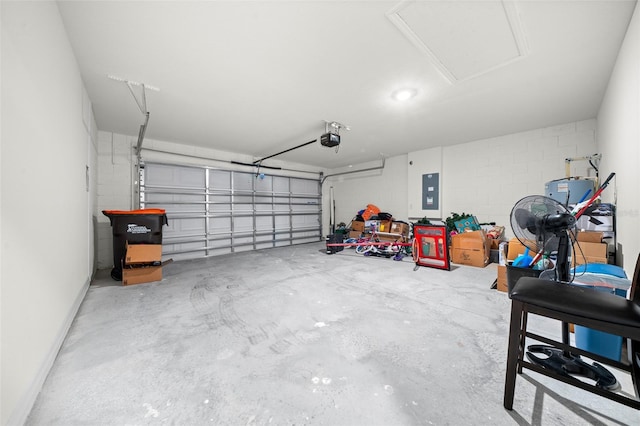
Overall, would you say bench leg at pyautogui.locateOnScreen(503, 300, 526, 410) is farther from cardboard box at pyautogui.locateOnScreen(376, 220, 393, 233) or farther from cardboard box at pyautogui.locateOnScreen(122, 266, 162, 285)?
cardboard box at pyautogui.locateOnScreen(376, 220, 393, 233)

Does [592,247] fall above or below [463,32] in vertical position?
below

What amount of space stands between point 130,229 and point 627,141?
615 centimetres

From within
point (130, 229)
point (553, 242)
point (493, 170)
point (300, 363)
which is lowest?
point (300, 363)

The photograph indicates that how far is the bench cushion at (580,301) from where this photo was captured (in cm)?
98

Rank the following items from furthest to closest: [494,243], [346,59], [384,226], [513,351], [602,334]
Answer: [384,226]
[494,243]
[346,59]
[602,334]
[513,351]

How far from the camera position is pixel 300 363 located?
5.16 ft

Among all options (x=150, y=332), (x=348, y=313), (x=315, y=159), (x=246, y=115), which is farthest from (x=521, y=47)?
(x=315, y=159)

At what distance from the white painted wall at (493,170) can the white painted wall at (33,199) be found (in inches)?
257

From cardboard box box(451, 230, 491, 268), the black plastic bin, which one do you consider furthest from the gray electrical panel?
the black plastic bin

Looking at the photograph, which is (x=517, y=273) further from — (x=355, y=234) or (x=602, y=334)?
(x=355, y=234)

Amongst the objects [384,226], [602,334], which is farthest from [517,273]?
[384,226]

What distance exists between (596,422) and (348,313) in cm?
163

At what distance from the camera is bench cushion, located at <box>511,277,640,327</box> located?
978 mm

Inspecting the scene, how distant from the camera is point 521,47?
215 cm
